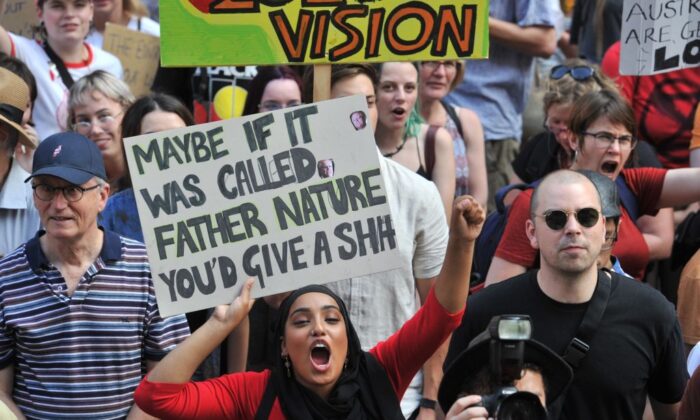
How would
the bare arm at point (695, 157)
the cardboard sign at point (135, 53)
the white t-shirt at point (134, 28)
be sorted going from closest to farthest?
the bare arm at point (695, 157) < the cardboard sign at point (135, 53) < the white t-shirt at point (134, 28)

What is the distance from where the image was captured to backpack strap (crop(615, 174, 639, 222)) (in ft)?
21.0

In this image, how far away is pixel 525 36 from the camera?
8.67 metres

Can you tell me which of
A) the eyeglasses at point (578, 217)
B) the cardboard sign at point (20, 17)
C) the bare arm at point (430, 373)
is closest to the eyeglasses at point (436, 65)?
the bare arm at point (430, 373)

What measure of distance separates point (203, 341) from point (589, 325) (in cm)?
142

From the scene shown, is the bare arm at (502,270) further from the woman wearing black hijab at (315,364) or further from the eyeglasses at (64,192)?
the eyeglasses at (64,192)

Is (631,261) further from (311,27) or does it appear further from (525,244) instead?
(311,27)

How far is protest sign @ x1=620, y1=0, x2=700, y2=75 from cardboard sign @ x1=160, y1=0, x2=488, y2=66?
1.30 meters

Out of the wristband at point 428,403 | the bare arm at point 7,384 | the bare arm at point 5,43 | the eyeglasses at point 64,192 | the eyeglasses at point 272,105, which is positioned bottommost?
the wristband at point 428,403

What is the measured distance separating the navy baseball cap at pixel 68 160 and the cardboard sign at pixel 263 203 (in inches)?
22.9

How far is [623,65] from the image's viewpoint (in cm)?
644

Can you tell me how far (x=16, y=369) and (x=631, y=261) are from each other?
2786 millimetres

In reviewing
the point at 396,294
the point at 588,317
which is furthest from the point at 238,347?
the point at 588,317

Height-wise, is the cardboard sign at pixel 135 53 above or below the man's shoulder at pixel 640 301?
above

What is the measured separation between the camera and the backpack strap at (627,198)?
639 cm
